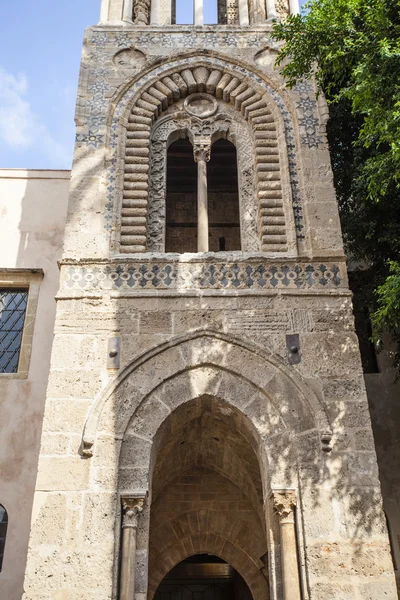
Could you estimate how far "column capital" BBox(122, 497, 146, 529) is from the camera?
6.01m

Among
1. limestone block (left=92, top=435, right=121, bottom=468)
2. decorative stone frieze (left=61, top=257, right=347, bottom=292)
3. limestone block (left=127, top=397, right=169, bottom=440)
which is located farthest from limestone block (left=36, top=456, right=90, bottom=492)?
decorative stone frieze (left=61, top=257, right=347, bottom=292)

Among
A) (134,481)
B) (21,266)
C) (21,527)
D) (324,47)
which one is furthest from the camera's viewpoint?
(21,266)

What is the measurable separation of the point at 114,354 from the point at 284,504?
239 centimetres

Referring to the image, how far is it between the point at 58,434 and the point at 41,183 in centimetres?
554

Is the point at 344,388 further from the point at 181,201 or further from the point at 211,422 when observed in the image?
the point at 181,201

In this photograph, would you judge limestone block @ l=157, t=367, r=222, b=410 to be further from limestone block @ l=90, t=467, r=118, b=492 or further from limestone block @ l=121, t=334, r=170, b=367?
Answer: limestone block @ l=90, t=467, r=118, b=492

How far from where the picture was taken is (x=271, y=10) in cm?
1018

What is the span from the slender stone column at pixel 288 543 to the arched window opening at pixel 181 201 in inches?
236

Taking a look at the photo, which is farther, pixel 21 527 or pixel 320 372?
pixel 21 527

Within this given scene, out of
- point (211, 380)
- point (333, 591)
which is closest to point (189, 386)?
point (211, 380)

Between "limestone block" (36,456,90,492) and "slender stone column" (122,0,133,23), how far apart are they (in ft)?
23.4

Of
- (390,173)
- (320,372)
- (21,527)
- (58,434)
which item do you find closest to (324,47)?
(390,173)

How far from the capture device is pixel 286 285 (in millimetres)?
7375

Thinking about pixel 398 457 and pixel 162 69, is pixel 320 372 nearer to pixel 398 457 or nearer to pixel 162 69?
pixel 398 457
